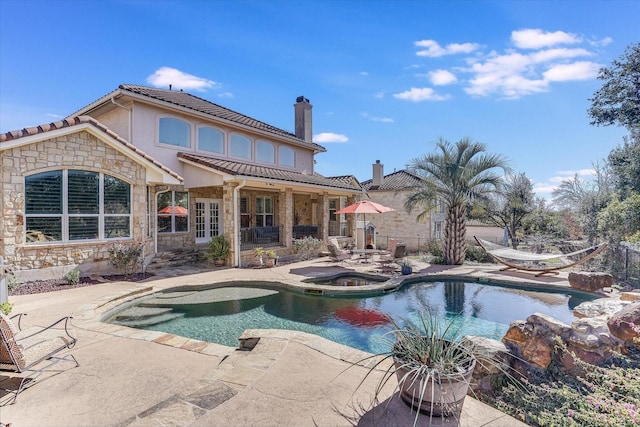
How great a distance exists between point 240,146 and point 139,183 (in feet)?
20.9

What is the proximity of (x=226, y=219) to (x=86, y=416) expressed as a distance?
34.9ft

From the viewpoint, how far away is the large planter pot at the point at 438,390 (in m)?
2.87

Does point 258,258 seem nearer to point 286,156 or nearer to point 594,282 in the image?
point 286,156

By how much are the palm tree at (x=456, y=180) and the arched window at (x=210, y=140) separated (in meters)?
9.89

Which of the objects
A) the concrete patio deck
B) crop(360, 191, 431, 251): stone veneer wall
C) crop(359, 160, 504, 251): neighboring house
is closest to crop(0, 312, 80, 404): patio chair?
the concrete patio deck

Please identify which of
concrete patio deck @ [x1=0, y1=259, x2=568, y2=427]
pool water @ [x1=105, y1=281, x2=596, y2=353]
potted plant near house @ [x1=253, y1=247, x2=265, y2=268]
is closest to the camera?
concrete patio deck @ [x1=0, y1=259, x2=568, y2=427]

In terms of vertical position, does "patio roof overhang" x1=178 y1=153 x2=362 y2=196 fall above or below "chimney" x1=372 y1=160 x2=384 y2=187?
below

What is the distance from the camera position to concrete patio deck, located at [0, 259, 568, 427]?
3117 millimetres

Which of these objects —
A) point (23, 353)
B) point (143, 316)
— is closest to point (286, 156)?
point (143, 316)

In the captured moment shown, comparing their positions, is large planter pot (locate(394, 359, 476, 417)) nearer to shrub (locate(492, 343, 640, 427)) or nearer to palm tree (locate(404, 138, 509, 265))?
shrub (locate(492, 343, 640, 427))

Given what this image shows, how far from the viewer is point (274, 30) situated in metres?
11.8

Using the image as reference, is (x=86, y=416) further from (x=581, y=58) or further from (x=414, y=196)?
(x=581, y=58)

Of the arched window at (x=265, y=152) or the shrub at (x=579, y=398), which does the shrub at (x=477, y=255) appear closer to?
the arched window at (x=265, y=152)

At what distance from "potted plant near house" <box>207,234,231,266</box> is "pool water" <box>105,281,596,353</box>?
3248 millimetres
